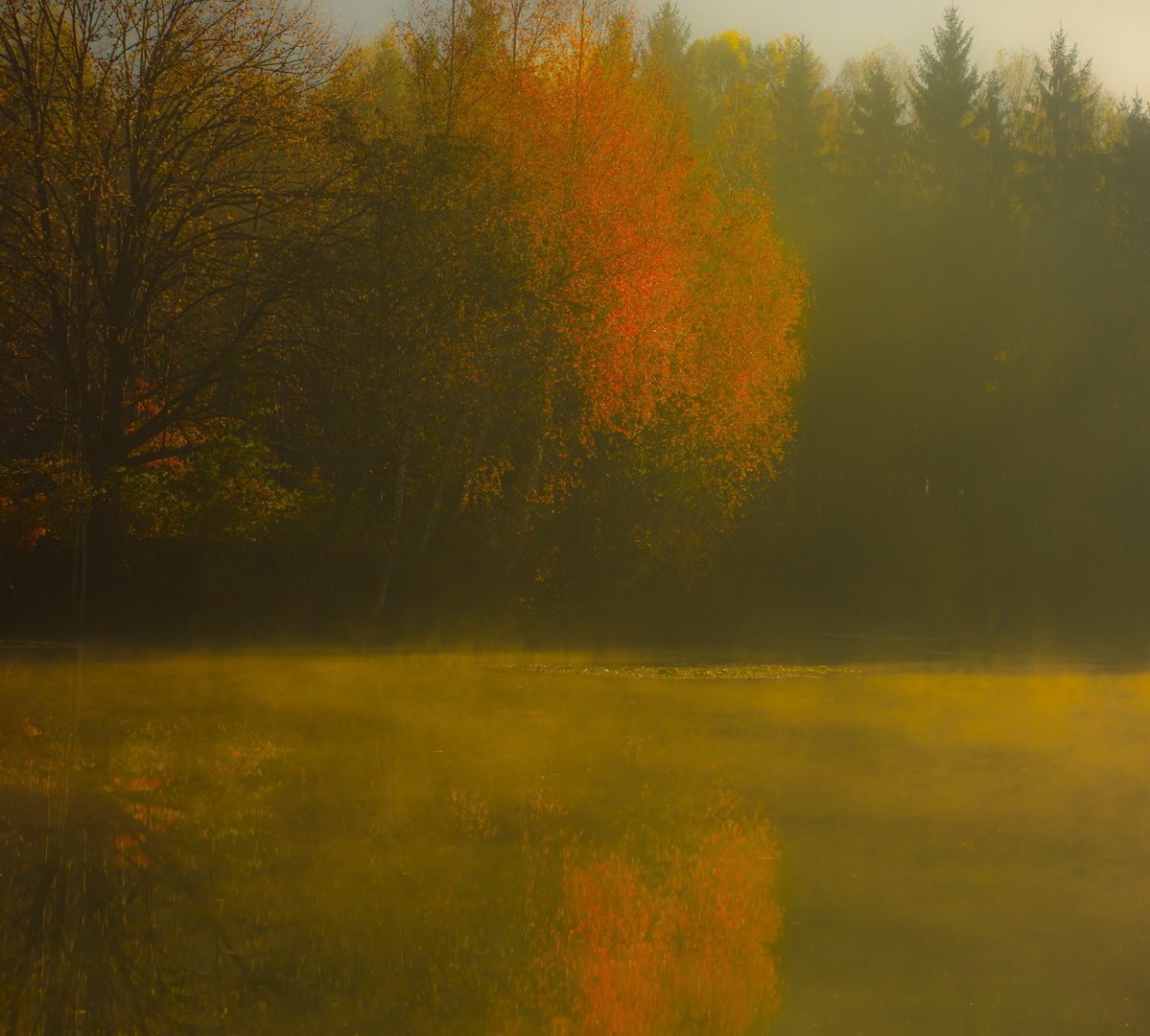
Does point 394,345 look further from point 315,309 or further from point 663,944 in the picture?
point 663,944

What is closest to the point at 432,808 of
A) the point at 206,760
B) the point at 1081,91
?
the point at 206,760

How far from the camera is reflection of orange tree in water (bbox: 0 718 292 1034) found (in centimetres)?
474

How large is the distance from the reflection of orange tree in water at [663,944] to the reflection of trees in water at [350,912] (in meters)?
0.01

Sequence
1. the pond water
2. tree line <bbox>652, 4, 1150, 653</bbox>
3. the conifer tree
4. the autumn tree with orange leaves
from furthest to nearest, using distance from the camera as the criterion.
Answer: the conifer tree → tree line <bbox>652, 4, 1150, 653</bbox> → the autumn tree with orange leaves → the pond water

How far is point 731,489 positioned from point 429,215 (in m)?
9.55

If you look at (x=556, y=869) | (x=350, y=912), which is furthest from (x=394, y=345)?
(x=350, y=912)

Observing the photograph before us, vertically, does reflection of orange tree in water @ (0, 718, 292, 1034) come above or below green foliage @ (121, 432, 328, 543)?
below

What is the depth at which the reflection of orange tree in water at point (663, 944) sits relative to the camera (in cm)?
478

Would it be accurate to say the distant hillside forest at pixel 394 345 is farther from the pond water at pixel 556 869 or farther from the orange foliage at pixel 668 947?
the orange foliage at pixel 668 947

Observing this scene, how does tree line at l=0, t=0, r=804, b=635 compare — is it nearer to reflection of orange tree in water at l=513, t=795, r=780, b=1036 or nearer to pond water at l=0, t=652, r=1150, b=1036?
pond water at l=0, t=652, r=1150, b=1036

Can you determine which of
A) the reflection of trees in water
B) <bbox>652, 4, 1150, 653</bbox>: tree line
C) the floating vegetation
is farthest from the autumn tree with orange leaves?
the reflection of trees in water

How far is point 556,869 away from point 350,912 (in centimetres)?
134

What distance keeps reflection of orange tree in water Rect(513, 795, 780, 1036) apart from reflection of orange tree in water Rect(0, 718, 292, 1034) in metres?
1.45

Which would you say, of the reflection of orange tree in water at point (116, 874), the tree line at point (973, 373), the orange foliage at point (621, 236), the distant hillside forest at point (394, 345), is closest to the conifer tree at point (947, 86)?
the tree line at point (973, 373)
